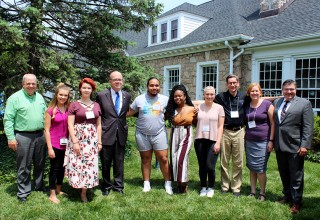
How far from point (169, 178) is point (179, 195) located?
0.33 m

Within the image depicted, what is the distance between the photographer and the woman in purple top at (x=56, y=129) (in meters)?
4.30

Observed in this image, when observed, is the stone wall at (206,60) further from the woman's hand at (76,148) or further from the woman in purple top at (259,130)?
the woman's hand at (76,148)

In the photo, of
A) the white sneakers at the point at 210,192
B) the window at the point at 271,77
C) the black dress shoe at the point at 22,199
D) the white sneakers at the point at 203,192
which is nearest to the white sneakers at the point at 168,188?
the white sneakers at the point at 203,192

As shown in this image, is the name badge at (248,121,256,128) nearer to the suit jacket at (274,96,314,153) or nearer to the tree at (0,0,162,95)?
the suit jacket at (274,96,314,153)

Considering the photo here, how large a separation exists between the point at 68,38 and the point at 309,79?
7445 millimetres

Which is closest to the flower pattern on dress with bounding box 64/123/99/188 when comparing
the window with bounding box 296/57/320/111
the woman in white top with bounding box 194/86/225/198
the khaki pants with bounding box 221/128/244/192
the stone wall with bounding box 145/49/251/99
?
the woman in white top with bounding box 194/86/225/198

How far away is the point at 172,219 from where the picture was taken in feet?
13.0

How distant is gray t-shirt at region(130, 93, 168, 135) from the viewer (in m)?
4.75

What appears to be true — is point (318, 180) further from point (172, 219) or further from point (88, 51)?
point (88, 51)

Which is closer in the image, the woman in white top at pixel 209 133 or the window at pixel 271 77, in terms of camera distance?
the woman in white top at pixel 209 133

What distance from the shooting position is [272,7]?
12594 mm

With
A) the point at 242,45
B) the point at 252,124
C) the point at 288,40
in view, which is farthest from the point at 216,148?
the point at 242,45

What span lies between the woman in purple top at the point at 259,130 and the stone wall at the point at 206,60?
284 inches

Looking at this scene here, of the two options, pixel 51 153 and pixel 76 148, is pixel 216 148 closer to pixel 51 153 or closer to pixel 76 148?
pixel 76 148
